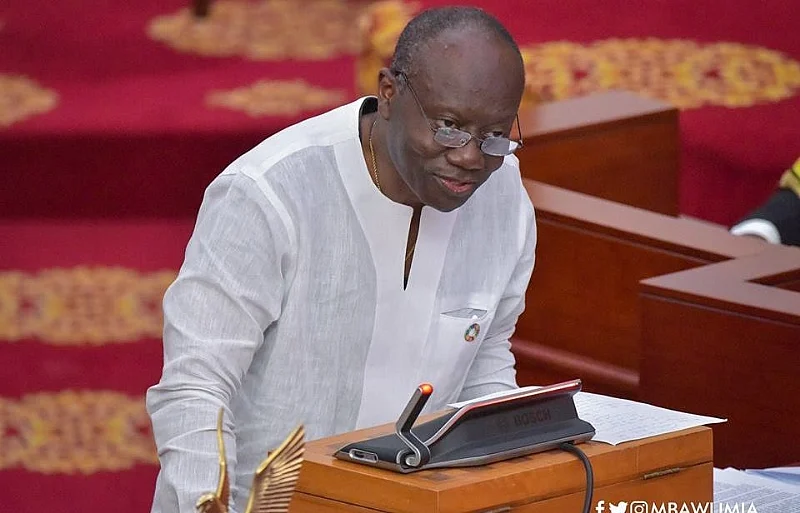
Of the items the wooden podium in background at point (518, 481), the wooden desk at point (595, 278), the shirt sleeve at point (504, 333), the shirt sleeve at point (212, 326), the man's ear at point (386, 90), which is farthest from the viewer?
the wooden desk at point (595, 278)

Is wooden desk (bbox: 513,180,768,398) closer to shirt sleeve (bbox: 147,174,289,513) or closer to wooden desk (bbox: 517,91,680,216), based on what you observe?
wooden desk (bbox: 517,91,680,216)

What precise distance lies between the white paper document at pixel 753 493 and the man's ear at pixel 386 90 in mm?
627

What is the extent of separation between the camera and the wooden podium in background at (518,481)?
1.52m

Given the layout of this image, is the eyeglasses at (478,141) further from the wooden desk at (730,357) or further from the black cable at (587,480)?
the wooden desk at (730,357)

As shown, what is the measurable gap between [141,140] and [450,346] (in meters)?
3.21

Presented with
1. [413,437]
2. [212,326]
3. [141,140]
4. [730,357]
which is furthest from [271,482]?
[141,140]

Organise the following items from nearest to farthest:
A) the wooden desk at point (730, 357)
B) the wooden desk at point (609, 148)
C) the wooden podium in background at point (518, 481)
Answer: the wooden podium in background at point (518, 481), the wooden desk at point (730, 357), the wooden desk at point (609, 148)

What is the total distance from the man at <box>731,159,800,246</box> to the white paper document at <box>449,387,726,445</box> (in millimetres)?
1939

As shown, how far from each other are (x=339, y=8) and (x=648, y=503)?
5346 mm

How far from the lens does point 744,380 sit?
2660 millimetres

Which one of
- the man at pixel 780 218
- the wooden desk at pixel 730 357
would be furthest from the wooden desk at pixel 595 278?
the man at pixel 780 218

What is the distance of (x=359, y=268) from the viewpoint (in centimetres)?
202

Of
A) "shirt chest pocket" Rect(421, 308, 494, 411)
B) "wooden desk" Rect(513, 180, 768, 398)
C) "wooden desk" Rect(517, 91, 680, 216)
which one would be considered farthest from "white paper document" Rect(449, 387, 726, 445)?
"wooden desk" Rect(517, 91, 680, 216)

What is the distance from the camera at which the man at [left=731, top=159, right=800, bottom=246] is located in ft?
12.2
